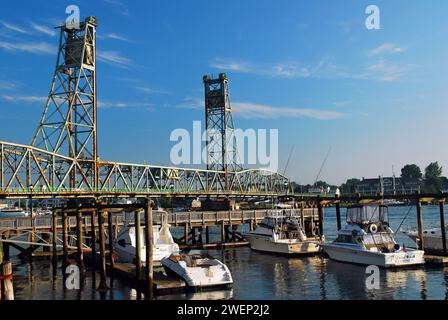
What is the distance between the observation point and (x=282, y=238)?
163ft

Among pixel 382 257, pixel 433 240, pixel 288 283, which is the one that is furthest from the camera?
pixel 433 240

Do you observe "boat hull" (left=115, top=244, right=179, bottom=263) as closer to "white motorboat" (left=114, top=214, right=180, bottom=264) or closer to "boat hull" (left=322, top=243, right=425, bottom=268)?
"white motorboat" (left=114, top=214, right=180, bottom=264)

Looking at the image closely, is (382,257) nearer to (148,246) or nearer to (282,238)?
(282,238)

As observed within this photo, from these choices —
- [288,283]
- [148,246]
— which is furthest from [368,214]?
[148,246]

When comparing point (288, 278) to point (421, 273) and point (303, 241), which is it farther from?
point (303, 241)

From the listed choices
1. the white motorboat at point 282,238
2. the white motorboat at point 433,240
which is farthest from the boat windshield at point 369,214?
the white motorboat at point 282,238

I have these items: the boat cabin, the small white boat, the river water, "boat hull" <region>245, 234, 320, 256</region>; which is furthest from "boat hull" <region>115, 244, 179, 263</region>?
the boat cabin

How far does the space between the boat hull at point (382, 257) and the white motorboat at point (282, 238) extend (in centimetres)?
643

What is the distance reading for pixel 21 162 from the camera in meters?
70.6

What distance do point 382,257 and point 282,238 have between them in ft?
46.0

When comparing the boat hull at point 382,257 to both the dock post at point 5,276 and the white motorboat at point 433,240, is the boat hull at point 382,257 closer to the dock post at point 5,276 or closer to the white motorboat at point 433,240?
the white motorboat at point 433,240

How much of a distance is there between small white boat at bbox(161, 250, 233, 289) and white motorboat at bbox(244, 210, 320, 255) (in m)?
17.2

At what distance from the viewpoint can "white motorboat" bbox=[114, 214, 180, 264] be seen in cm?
3647

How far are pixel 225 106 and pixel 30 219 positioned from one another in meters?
80.5
